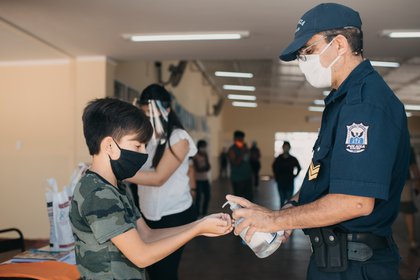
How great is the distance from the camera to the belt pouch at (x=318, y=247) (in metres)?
1.39

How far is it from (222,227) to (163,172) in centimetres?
81

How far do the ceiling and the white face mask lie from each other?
78.9 inches

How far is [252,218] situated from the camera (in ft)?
4.78

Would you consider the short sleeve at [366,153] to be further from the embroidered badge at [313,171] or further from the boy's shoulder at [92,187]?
the boy's shoulder at [92,187]

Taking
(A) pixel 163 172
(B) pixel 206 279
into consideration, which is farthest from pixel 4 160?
(A) pixel 163 172

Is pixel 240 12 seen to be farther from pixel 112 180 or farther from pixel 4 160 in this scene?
pixel 4 160

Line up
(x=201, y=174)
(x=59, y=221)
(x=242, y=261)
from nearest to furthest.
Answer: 1. (x=59, y=221)
2. (x=242, y=261)
3. (x=201, y=174)

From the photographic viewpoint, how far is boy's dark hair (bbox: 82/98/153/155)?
4.58ft

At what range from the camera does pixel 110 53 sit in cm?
512

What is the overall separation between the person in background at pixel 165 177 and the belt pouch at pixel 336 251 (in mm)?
1004

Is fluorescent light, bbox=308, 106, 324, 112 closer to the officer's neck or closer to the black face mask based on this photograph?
the officer's neck

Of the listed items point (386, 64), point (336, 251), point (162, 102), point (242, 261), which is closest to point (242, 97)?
point (386, 64)

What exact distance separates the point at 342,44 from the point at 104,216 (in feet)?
3.18

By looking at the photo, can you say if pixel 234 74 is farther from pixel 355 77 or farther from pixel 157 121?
pixel 355 77
